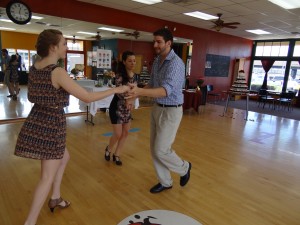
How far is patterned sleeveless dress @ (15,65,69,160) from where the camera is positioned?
161 cm

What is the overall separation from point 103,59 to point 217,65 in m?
5.53

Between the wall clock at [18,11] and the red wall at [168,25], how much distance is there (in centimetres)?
16

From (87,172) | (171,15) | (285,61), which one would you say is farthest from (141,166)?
(285,61)

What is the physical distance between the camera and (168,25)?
26.2 ft

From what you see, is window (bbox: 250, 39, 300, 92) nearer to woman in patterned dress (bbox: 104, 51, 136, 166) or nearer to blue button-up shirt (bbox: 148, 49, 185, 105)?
woman in patterned dress (bbox: 104, 51, 136, 166)

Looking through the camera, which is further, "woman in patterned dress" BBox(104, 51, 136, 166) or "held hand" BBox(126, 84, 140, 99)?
"woman in patterned dress" BBox(104, 51, 136, 166)

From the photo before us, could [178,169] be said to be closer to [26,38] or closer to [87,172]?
[87,172]

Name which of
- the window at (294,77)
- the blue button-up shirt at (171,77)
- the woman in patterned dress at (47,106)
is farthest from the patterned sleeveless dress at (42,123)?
the window at (294,77)

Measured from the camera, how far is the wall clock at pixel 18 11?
16.1ft

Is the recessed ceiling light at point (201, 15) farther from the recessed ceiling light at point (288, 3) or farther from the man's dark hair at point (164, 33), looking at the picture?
the man's dark hair at point (164, 33)

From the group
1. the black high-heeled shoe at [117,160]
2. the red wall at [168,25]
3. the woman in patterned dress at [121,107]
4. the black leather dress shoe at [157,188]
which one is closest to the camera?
the black leather dress shoe at [157,188]

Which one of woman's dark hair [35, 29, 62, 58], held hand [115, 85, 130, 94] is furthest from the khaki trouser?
woman's dark hair [35, 29, 62, 58]

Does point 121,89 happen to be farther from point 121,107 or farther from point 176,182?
point 176,182

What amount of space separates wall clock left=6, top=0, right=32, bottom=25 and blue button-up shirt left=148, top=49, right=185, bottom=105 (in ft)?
13.9
